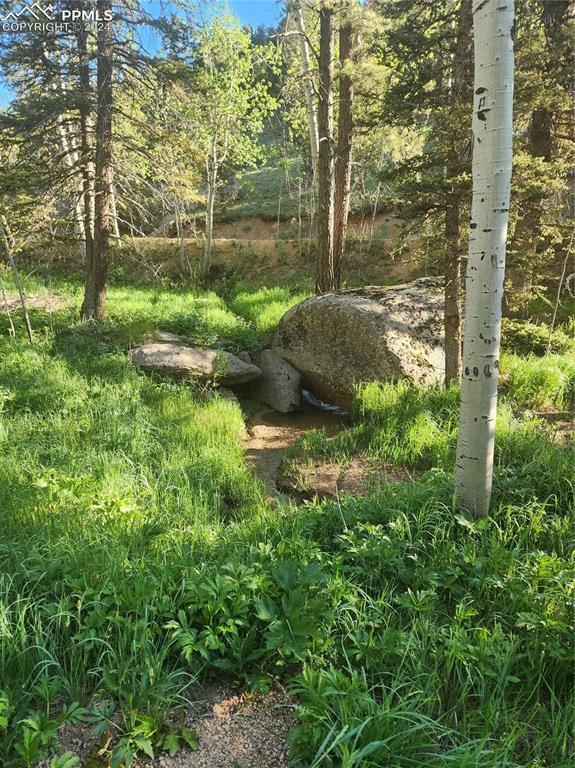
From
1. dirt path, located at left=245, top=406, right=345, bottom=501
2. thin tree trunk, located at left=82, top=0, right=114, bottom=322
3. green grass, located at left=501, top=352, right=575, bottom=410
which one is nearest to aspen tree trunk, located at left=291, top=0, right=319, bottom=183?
thin tree trunk, located at left=82, top=0, right=114, bottom=322

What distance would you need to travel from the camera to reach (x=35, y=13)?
7.82 metres

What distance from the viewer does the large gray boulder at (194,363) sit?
8023mm

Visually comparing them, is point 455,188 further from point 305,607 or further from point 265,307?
point 265,307

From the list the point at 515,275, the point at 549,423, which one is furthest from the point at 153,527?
the point at 515,275

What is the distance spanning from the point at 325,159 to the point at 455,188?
5454 millimetres

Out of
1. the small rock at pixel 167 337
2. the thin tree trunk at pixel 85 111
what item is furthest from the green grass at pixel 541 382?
the thin tree trunk at pixel 85 111

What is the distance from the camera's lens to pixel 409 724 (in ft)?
6.73

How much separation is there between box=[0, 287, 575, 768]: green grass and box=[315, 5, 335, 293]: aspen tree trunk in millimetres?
6983

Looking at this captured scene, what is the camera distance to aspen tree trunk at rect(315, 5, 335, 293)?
9.80 meters

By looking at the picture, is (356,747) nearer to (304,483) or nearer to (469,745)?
(469,745)

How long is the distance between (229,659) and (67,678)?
2.65 feet

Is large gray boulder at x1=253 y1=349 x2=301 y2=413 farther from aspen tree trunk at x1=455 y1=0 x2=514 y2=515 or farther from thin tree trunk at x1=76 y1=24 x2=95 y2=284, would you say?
aspen tree trunk at x1=455 y1=0 x2=514 y2=515

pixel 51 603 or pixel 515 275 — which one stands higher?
pixel 515 275

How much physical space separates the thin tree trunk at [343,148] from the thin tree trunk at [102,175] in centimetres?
482
